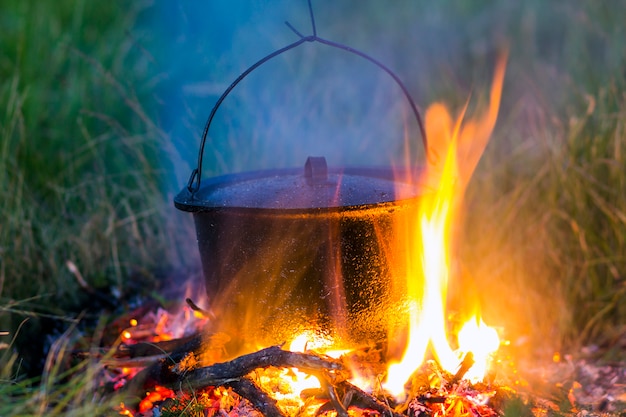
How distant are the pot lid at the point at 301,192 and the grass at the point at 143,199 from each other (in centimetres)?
93

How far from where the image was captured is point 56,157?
12.9 feet

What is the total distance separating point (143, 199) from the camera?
4.07 meters

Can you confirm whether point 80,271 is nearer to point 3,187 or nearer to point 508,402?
point 3,187

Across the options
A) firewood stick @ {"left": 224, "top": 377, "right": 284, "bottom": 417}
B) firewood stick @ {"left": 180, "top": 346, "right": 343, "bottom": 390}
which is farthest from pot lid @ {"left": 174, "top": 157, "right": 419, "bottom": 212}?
firewood stick @ {"left": 224, "top": 377, "right": 284, "bottom": 417}

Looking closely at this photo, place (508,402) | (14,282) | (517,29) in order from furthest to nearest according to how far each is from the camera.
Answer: (517,29)
(14,282)
(508,402)

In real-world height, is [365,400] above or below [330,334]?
below

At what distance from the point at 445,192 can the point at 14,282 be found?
2.46 metres

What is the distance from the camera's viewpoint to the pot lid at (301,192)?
2088mm

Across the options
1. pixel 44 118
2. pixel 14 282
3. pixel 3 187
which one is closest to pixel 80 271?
pixel 14 282

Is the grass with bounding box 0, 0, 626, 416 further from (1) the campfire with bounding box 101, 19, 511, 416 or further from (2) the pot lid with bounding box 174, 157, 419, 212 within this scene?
(2) the pot lid with bounding box 174, 157, 419, 212

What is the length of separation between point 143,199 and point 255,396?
2.32 meters

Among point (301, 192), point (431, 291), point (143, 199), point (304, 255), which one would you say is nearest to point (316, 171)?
point (301, 192)

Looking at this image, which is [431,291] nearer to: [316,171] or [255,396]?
[316,171]

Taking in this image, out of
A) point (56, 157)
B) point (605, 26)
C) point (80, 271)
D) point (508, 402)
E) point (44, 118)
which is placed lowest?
point (508, 402)
